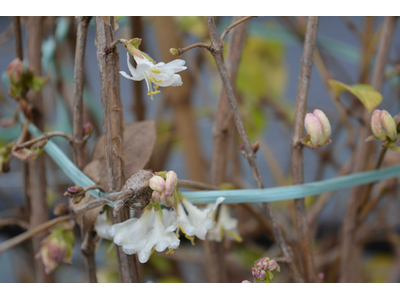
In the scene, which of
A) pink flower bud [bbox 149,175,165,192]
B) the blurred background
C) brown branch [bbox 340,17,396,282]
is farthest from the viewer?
the blurred background

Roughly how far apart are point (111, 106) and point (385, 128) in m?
0.23

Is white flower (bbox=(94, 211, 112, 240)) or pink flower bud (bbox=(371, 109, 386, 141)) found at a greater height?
pink flower bud (bbox=(371, 109, 386, 141))

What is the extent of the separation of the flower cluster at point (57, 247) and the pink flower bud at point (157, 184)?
0.42 ft

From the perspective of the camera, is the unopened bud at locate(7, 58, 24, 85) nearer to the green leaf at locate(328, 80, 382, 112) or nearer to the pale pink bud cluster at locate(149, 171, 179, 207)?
the pale pink bud cluster at locate(149, 171, 179, 207)

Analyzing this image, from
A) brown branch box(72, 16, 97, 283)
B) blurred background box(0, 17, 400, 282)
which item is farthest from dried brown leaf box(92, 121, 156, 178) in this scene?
blurred background box(0, 17, 400, 282)

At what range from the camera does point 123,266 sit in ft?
0.99

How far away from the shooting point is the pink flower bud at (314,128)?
10.8 inches

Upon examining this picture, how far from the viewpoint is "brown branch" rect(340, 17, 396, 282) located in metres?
0.47

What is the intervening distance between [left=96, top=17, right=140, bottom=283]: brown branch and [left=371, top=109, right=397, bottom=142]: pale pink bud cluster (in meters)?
0.22

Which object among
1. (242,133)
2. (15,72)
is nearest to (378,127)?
(242,133)

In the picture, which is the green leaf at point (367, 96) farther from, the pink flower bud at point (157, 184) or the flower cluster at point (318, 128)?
the pink flower bud at point (157, 184)
